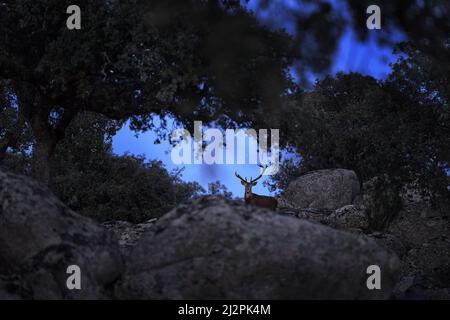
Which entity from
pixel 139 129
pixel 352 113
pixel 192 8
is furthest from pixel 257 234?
pixel 352 113

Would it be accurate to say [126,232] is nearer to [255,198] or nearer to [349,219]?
[255,198]

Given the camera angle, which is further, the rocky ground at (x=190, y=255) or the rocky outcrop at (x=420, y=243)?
the rocky outcrop at (x=420, y=243)

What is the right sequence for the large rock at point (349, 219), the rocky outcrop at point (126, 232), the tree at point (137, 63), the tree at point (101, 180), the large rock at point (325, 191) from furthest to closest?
the large rock at point (325, 191) < the tree at point (101, 180) < the large rock at point (349, 219) < the rocky outcrop at point (126, 232) < the tree at point (137, 63)

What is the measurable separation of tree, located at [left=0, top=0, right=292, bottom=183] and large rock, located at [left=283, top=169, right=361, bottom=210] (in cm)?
1400

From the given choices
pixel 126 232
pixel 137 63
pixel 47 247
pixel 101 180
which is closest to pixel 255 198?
pixel 126 232

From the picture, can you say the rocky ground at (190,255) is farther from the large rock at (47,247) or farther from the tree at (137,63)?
the tree at (137,63)

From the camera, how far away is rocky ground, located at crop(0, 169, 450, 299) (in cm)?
883

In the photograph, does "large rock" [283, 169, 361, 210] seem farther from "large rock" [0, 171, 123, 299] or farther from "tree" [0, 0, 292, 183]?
"large rock" [0, 171, 123, 299]

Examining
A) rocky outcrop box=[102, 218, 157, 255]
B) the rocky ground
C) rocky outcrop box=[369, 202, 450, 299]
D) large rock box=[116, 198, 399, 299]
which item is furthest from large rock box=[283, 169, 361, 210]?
large rock box=[116, 198, 399, 299]

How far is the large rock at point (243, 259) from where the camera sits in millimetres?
8797

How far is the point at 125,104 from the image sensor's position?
18.7 meters

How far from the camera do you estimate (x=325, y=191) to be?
3212 cm

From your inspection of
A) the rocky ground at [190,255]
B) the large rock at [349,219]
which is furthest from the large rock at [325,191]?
the rocky ground at [190,255]

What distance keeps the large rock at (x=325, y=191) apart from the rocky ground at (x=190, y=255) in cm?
2190
